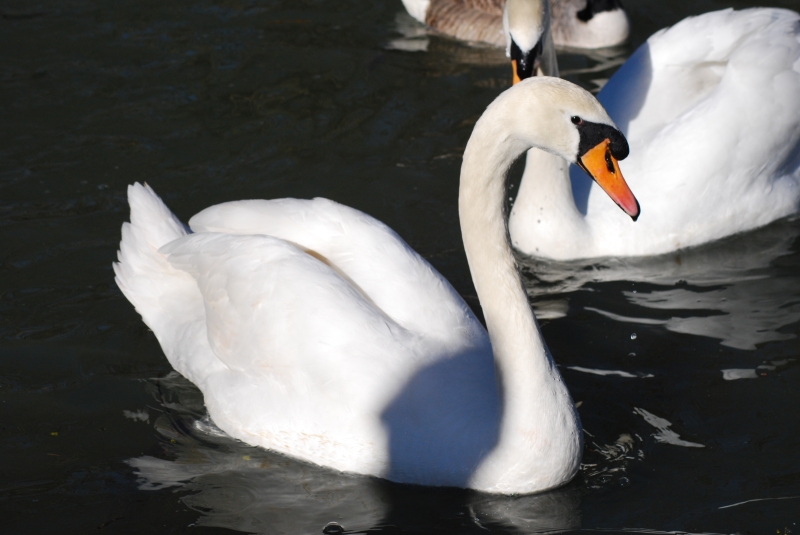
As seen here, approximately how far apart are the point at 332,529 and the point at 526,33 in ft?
9.46

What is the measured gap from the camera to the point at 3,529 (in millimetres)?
4172

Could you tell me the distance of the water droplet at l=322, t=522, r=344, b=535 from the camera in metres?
4.04

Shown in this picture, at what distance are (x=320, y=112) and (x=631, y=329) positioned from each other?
348 cm

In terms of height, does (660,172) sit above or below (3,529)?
above

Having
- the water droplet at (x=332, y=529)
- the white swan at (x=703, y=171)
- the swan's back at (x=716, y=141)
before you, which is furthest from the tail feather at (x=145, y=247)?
the swan's back at (x=716, y=141)

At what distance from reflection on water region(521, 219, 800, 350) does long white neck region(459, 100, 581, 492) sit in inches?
63.4

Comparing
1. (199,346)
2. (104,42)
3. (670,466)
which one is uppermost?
(104,42)

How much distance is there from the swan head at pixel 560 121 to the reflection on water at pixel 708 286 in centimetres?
202

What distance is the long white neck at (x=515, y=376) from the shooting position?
4.03m

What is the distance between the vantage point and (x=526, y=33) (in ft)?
18.2

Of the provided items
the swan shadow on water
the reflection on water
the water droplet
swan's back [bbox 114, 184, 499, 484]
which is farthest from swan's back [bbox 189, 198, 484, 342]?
the reflection on water

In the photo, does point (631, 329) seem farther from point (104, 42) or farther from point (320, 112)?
point (104, 42)

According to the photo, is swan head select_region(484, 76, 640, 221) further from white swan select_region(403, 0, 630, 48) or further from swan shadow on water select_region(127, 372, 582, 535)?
white swan select_region(403, 0, 630, 48)

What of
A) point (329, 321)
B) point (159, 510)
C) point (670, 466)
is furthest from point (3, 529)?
point (670, 466)
